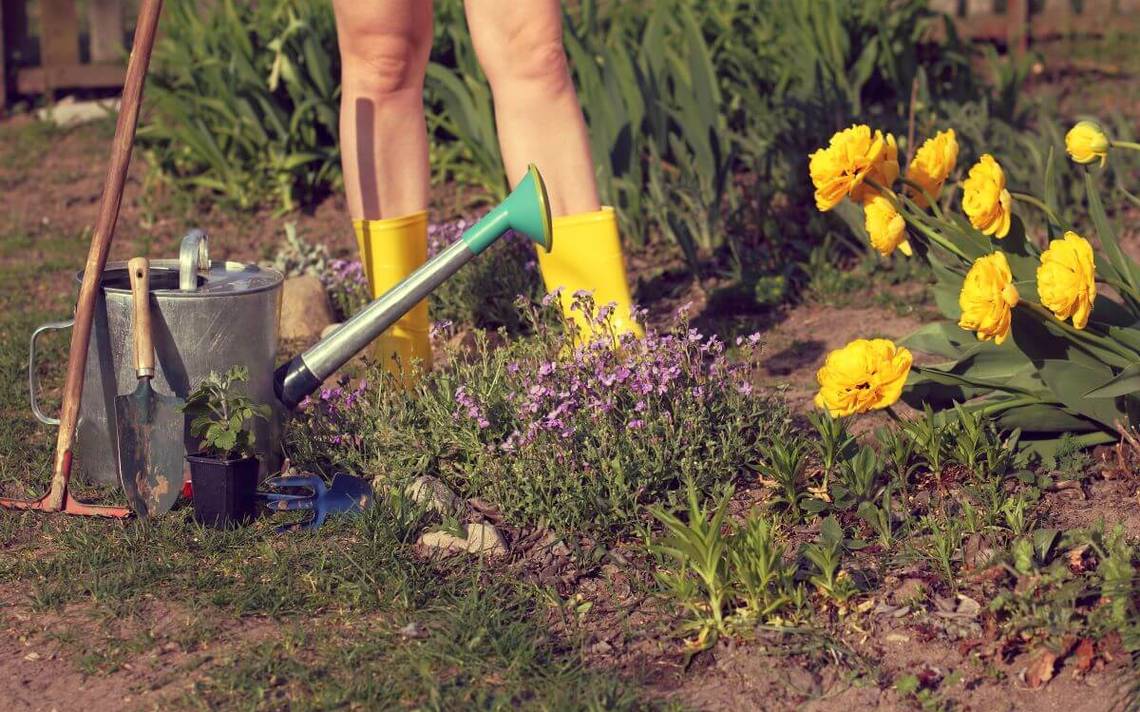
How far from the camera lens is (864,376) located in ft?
7.22

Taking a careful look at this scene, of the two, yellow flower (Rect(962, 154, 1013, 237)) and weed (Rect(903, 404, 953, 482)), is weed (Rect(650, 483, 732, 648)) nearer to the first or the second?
weed (Rect(903, 404, 953, 482))

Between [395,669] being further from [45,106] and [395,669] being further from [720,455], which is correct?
[45,106]

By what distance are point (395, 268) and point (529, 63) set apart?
523 millimetres

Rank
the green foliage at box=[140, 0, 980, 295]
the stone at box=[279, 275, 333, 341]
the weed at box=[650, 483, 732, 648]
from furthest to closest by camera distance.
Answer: the green foliage at box=[140, 0, 980, 295]
the stone at box=[279, 275, 333, 341]
the weed at box=[650, 483, 732, 648]

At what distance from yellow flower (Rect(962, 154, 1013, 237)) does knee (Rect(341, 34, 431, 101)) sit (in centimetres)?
118

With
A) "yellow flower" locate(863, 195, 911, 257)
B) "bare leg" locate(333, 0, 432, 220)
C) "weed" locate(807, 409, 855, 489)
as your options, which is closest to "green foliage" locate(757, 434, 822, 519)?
"weed" locate(807, 409, 855, 489)

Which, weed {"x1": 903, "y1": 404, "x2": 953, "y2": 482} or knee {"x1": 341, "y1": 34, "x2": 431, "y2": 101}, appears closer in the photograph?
weed {"x1": 903, "y1": 404, "x2": 953, "y2": 482}

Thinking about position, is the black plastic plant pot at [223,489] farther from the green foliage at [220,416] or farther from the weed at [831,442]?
the weed at [831,442]

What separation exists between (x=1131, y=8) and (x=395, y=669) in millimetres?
5610

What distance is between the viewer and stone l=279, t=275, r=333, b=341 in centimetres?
369

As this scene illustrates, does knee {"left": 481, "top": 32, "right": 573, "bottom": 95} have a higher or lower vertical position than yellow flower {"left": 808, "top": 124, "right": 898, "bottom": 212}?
higher

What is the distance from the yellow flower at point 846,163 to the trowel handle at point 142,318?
115 cm

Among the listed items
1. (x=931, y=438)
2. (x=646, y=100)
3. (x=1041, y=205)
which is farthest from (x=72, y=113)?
(x=1041, y=205)

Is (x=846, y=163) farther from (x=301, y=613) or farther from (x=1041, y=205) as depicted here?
(x=301, y=613)
